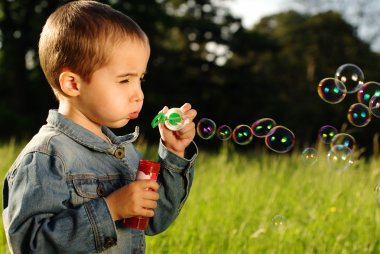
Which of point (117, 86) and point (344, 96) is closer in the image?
point (117, 86)

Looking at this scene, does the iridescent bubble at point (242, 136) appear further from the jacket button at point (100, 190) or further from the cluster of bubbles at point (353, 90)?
the jacket button at point (100, 190)

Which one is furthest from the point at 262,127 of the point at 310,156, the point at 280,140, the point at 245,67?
the point at 245,67

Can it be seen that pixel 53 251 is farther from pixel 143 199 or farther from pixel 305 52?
pixel 305 52

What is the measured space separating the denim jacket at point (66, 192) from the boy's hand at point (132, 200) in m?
0.03

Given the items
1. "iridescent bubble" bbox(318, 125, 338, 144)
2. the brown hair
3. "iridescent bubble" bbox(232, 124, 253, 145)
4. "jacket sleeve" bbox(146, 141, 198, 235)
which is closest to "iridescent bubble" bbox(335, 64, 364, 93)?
"iridescent bubble" bbox(318, 125, 338, 144)

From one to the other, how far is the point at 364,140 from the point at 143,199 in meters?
27.4

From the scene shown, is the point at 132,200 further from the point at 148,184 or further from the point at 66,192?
the point at 66,192

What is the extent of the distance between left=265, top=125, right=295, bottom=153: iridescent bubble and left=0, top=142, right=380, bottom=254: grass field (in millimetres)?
205

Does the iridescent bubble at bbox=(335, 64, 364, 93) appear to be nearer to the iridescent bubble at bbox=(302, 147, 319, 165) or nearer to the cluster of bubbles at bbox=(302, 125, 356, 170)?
the cluster of bubbles at bbox=(302, 125, 356, 170)

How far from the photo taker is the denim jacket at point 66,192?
1.74m

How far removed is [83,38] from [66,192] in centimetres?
55

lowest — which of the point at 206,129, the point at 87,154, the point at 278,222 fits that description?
the point at 278,222

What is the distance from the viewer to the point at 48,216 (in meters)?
1.76

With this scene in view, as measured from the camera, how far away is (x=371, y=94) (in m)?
3.83
